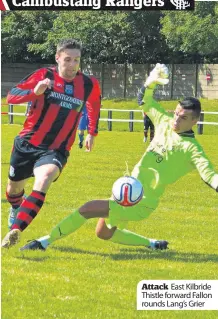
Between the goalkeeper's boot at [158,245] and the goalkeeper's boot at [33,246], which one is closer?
the goalkeeper's boot at [33,246]

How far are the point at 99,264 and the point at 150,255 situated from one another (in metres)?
0.79

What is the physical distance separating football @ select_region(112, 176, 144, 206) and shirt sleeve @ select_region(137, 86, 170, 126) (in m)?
0.82

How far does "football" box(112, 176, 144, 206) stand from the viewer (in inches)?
332

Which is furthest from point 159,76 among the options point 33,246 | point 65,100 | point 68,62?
point 33,246

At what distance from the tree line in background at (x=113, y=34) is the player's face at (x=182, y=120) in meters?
7.31

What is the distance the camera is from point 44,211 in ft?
40.5

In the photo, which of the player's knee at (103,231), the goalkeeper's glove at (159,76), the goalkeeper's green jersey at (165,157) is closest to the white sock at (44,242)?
the player's knee at (103,231)

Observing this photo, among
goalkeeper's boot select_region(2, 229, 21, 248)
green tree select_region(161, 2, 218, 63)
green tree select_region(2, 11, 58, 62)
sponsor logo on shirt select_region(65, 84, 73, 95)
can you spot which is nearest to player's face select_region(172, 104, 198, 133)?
sponsor logo on shirt select_region(65, 84, 73, 95)

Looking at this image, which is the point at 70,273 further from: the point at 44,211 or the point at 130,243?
the point at 44,211

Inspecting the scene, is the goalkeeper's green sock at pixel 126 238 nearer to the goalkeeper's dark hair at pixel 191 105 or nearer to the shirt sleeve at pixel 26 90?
the goalkeeper's dark hair at pixel 191 105

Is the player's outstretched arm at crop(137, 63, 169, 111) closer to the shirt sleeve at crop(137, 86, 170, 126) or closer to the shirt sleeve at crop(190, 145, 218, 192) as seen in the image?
the shirt sleeve at crop(137, 86, 170, 126)

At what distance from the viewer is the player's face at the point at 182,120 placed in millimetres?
8430

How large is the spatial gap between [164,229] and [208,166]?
283 centimetres

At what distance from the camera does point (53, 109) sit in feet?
30.2
